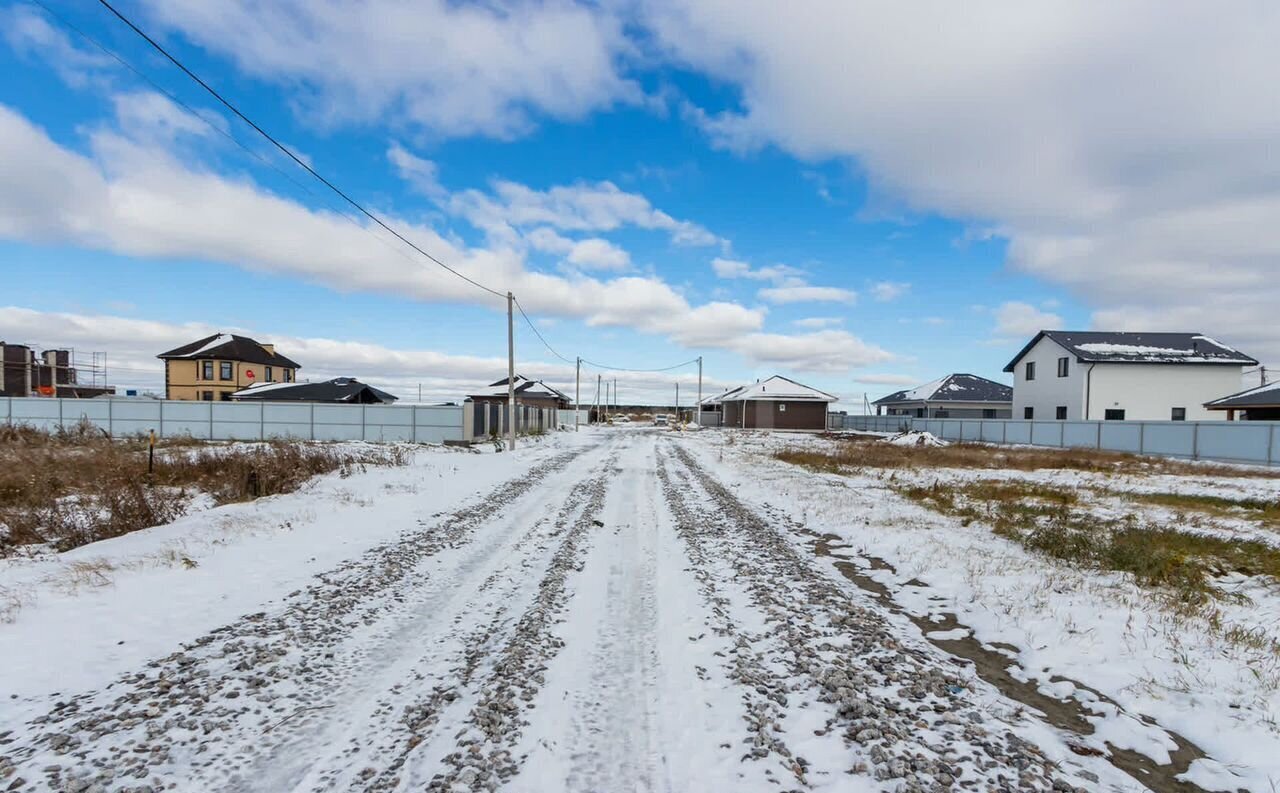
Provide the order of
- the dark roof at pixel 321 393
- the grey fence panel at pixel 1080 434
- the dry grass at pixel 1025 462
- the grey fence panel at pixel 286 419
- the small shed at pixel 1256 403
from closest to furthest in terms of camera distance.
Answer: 1. the dry grass at pixel 1025 462
2. the grey fence panel at pixel 1080 434
3. the grey fence panel at pixel 286 419
4. the small shed at pixel 1256 403
5. the dark roof at pixel 321 393

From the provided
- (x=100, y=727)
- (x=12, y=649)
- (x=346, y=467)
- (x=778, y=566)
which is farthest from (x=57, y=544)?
(x=778, y=566)

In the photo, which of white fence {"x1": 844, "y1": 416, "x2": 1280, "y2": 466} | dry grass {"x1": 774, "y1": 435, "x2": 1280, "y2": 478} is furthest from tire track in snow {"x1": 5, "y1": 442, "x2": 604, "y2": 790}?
white fence {"x1": 844, "y1": 416, "x2": 1280, "y2": 466}

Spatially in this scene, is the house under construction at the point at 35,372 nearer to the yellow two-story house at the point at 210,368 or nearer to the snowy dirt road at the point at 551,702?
the yellow two-story house at the point at 210,368

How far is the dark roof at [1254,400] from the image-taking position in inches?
1148

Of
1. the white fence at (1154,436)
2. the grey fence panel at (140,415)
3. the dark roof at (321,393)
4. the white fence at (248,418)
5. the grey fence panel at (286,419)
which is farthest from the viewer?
the dark roof at (321,393)

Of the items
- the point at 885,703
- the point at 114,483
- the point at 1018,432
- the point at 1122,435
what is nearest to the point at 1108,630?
the point at 885,703

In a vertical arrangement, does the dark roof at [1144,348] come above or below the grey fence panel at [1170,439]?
above

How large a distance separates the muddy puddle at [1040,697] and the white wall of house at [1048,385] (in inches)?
1593

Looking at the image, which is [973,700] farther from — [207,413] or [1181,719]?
[207,413]

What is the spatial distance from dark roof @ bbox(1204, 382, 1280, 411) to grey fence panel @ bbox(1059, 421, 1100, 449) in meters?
9.24

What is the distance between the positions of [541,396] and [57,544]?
231ft

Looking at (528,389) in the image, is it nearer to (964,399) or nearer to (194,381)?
(194,381)

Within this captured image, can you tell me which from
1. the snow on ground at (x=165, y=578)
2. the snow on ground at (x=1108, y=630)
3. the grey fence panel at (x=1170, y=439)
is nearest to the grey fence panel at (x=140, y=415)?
the snow on ground at (x=165, y=578)

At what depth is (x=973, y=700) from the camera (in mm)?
3865
